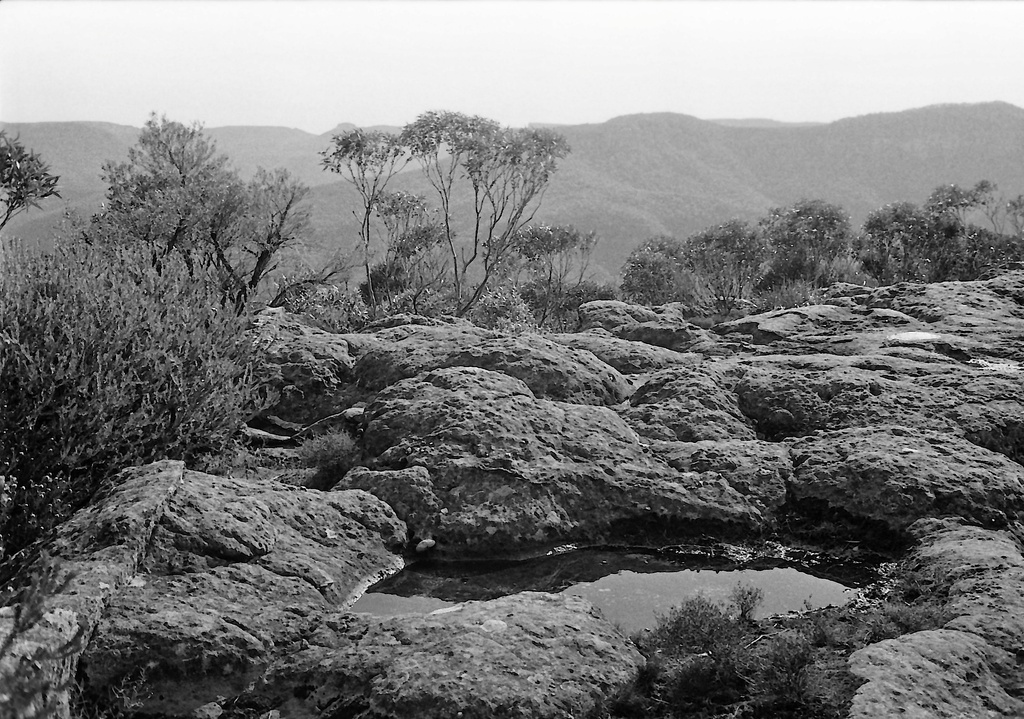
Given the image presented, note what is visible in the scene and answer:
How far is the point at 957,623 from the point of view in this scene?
5.42m

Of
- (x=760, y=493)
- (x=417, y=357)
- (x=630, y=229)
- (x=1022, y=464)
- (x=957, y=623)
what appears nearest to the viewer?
(x=957, y=623)

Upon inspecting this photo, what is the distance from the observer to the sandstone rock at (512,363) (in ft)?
32.1

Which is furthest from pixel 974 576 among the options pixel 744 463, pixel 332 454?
pixel 332 454

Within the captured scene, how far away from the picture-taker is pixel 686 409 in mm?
9125

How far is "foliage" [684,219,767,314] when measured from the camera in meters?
38.4

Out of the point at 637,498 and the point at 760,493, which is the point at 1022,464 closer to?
the point at 760,493

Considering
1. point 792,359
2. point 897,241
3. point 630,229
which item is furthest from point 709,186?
point 792,359

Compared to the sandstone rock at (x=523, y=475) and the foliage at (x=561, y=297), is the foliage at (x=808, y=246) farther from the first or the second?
the sandstone rock at (x=523, y=475)

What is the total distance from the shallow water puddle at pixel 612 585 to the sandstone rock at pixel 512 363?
9.06 feet

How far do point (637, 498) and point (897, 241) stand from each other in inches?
1253

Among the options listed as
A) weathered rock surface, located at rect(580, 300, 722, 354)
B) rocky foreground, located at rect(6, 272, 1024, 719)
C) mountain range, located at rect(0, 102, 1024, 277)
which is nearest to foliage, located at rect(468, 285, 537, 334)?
weathered rock surface, located at rect(580, 300, 722, 354)

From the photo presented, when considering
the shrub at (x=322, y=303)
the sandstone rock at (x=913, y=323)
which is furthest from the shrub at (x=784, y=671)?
the shrub at (x=322, y=303)

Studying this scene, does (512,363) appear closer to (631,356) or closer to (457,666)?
(631,356)

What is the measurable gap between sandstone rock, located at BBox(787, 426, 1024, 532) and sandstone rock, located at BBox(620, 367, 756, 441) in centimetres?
84
